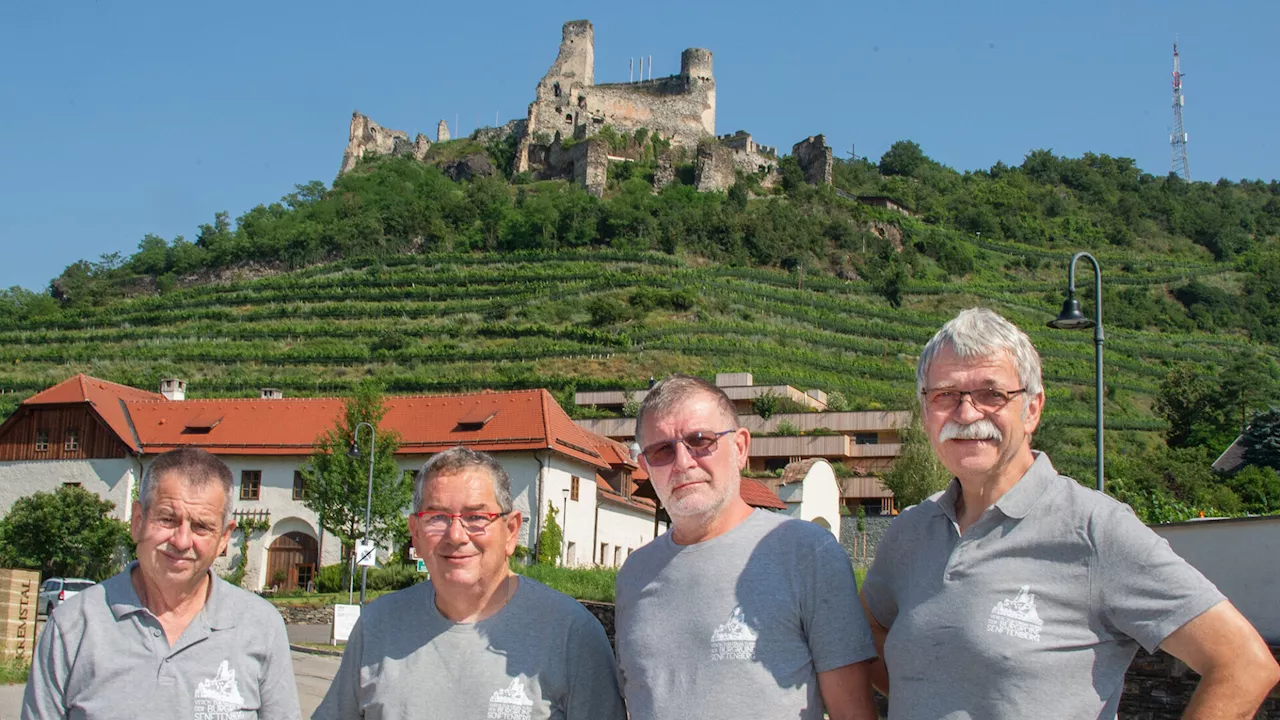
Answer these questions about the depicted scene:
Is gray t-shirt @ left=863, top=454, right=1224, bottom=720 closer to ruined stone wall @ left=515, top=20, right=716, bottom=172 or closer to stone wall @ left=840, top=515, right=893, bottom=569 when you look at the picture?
stone wall @ left=840, top=515, right=893, bottom=569

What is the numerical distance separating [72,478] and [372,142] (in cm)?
7735

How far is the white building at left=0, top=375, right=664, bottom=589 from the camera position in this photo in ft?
110

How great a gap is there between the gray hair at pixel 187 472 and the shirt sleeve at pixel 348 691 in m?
0.62

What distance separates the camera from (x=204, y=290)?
3246 inches

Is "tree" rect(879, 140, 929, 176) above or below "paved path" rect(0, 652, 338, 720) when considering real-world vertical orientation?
above

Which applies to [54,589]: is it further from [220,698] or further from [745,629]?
[745,629]

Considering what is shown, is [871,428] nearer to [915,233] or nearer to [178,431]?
[178,431]

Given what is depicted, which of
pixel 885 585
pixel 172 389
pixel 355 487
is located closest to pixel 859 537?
pixel 355 487

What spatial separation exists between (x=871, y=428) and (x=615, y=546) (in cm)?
1615

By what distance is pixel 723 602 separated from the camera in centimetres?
360

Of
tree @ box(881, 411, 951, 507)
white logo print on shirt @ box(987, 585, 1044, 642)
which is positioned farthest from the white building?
white logo print on shirt @ box(987, 585, 1044, 642)

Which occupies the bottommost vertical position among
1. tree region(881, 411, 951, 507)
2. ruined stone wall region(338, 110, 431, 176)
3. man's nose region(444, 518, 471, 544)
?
man's nose region(444, 518, 471, 544)

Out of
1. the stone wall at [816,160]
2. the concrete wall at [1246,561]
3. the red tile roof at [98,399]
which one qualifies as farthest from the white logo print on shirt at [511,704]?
the stone wall at [816,160]

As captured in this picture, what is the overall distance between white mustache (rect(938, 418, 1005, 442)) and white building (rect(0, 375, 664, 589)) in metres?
29.1
